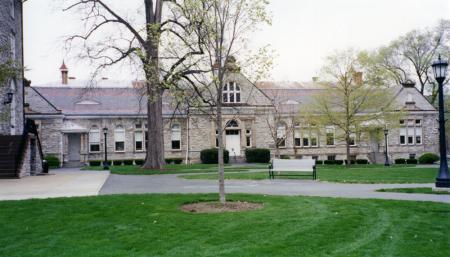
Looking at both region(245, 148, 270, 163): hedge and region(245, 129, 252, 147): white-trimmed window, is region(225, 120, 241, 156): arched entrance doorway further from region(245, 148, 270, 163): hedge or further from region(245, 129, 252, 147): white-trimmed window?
region(245, 148, 270, 163): hedge

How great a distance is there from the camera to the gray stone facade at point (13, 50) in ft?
81.7

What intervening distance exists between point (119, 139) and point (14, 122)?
14.9 meters

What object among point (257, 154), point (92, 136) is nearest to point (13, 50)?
point (92, 136)

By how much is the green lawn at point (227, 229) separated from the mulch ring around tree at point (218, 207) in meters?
0.28

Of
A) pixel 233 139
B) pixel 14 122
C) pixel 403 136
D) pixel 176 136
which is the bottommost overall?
pixel 233 139

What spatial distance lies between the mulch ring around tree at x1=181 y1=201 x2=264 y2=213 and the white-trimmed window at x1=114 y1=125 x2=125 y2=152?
31.6m

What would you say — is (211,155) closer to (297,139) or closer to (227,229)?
(297,139)

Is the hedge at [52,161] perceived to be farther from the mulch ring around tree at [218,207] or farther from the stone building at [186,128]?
the mulch ring around tree at [218,207]

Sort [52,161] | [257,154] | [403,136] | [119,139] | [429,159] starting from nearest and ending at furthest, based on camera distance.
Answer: [52,161] < [429,159] < [257,154] < [119,139] < [403,136]

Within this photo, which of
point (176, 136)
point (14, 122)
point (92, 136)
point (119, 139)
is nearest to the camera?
point (14, 122)

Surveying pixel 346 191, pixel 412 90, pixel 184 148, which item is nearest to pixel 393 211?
pixel 346 191

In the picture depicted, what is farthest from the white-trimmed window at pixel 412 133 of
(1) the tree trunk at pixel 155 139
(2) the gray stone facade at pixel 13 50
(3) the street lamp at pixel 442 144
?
(2) the gray stone facade at pixel 13 50

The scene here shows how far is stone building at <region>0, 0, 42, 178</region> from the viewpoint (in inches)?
866

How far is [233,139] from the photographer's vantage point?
139 feet
